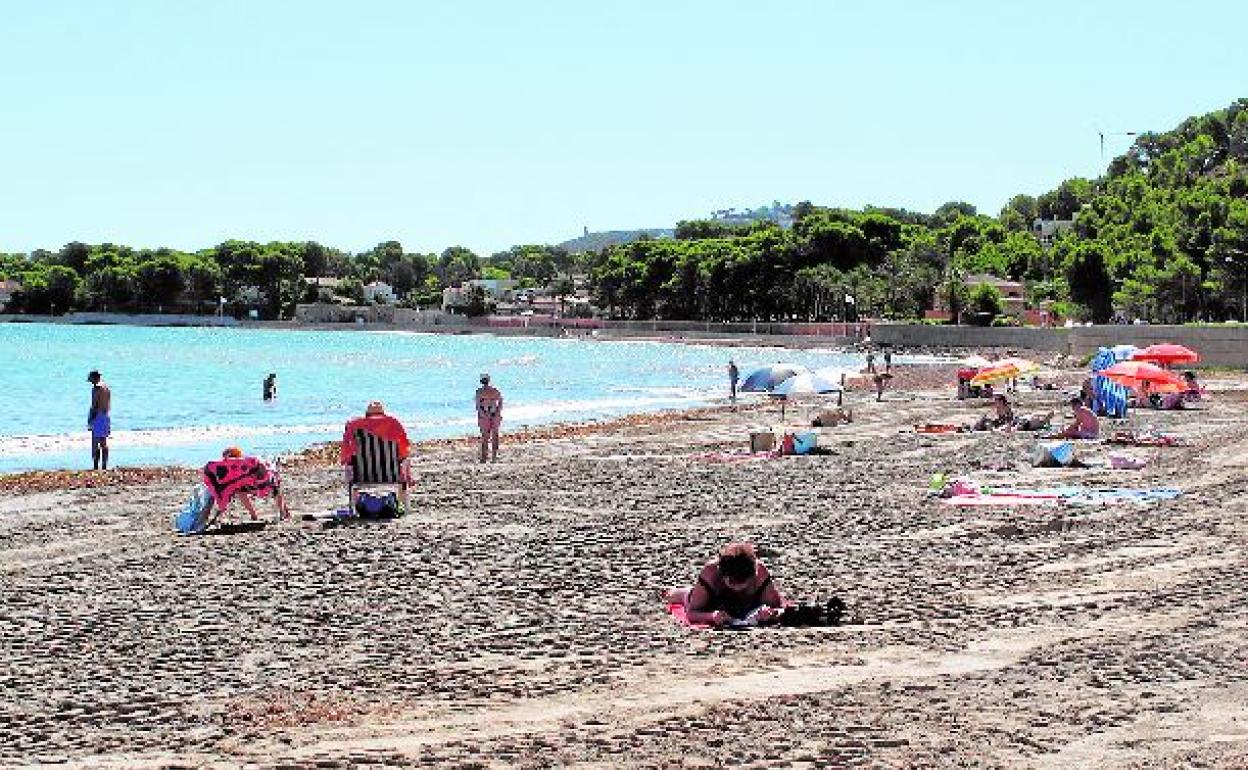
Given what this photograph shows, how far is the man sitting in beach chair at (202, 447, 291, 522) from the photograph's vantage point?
1634 cm

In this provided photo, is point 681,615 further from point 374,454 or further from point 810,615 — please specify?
point 374,454

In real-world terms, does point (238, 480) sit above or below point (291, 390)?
above

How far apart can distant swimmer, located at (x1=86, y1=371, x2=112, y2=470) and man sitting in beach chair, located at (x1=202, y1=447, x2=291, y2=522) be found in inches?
304

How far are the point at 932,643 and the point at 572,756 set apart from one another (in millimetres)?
3104

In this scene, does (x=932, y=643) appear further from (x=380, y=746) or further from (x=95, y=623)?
(x=95, y=623)

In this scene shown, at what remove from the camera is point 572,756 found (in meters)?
7.48

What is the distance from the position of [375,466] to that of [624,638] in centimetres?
745

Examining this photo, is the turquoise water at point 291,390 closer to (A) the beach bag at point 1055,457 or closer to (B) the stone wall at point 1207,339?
(B) the stone wall at point 1207,339

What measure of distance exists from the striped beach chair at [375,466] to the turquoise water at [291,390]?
13.0m

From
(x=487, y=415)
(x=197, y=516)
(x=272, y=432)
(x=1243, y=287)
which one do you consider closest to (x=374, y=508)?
(x=197, y=516)

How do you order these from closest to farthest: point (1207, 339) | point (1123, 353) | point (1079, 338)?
point (1123, 353), point (1207, 339), point (1079, 338)

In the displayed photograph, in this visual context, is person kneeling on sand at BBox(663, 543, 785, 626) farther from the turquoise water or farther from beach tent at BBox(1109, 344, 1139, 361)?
beach tent at BBox(1109, 344, 1139, 361)

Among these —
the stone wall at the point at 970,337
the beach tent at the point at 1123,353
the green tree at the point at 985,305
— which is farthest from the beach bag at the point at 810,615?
the green tree at the point at 985,305

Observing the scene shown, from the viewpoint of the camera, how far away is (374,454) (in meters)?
17.2
